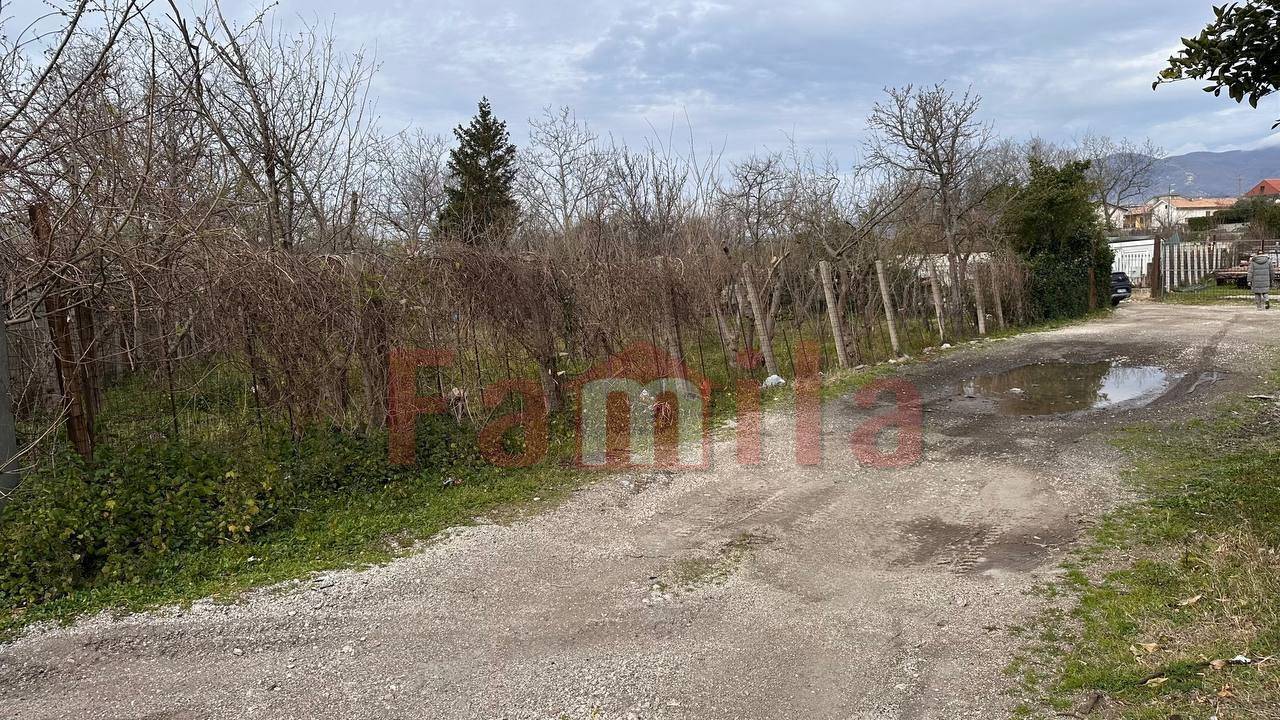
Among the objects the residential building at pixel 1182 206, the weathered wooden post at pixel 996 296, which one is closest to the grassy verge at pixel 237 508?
the weathered wooden post at pixel 996 296

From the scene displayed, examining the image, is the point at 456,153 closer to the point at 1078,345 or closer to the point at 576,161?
the point at 576,161

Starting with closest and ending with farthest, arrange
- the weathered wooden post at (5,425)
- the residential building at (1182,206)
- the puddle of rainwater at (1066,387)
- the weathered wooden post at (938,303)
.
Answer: the weathered wooden post at (5,425) → the puddle of rainwater at (1066,387) → the weathered wooden post at (938,303) → the residential building at (1182,206)

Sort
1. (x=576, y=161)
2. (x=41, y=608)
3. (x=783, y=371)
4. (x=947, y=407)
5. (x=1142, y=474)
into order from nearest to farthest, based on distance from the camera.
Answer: (x=41, y=608), (x=1142, y=474), (x=947, y=407), (x=783, y=371), (x=576, y=161)

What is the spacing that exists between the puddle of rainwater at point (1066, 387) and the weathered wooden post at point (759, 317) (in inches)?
106

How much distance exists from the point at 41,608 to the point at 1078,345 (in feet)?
51.1

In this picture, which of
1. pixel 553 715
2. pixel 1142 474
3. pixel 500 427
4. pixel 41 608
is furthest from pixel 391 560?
pixel 1142 474

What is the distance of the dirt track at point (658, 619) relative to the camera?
3.64 metres

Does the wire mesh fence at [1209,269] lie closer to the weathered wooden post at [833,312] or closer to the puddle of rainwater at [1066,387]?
the puddle of rainwater at [1066,387]

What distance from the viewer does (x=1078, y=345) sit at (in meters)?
14.9

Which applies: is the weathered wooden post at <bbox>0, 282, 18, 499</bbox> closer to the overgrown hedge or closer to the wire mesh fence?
the overgrown hedge

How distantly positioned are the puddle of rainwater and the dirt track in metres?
2.57

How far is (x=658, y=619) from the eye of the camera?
4.43 metres

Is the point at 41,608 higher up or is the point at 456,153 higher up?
the point at 456,153

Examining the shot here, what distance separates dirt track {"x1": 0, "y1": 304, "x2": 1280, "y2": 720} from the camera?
3.64 meters
